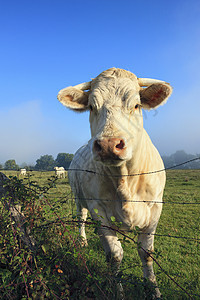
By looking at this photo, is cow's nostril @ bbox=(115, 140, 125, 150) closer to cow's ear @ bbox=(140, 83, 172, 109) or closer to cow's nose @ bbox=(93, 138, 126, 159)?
cow's nose @ bbox=(93, 138, 126, 159)

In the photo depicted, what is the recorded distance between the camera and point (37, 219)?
106 inches

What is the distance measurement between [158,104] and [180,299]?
2645 mm

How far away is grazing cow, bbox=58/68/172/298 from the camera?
2.76 metres

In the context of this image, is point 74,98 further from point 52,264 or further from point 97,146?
point 52,264

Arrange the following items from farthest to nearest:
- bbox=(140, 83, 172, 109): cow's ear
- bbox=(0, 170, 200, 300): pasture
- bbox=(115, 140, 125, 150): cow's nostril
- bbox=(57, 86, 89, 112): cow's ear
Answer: bbox=(57, 86, 89, 112): cow's ear
bbox=(140, 83, 172, 109): cow's ear
bbox=(115, 140, 125, 150): cow's nostril
bbox=(0, 170, 200, 300): pasture

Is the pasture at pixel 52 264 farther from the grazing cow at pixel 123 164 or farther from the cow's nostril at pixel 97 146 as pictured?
the cow's nostril at pixel 97 146

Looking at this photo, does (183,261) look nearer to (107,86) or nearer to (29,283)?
(29,283)

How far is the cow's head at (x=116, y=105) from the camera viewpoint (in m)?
2.33

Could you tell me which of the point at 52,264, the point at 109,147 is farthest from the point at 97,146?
the point at 52,264

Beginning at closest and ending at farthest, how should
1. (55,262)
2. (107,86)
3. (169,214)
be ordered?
(55,262)
(107,86)
(169,214)

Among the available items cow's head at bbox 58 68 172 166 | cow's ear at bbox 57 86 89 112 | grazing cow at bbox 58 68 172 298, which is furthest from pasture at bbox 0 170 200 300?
cow's ear at bbox 57 86 89 112

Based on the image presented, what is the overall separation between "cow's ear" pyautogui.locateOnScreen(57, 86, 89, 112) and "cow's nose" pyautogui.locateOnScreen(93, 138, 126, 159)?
4.29 feet

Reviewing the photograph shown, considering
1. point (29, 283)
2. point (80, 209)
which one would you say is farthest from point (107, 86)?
point (80, 209)

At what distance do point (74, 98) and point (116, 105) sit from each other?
975mm
